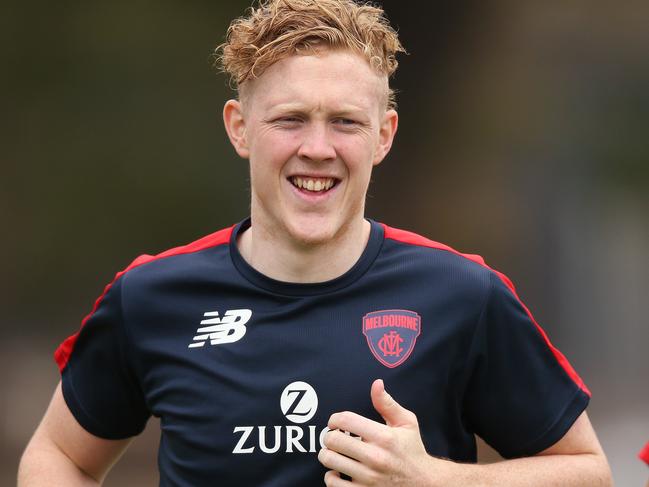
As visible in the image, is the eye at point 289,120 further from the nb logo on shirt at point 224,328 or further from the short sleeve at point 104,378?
the short sleeve at point 104,378

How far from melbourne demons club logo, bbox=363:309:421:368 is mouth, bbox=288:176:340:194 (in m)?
0.29

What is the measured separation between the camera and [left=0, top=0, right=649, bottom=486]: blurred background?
598 centimetres

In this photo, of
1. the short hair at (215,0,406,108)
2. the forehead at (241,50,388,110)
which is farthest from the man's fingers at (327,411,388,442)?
the short hair at (215,0,406,108)

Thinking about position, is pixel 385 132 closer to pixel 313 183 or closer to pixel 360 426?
pixel 313 183

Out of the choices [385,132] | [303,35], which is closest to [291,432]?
[385,132]

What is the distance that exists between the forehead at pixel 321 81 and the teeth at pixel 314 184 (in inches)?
6.4

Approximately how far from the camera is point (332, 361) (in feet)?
7.77

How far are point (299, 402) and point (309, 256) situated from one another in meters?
0.33

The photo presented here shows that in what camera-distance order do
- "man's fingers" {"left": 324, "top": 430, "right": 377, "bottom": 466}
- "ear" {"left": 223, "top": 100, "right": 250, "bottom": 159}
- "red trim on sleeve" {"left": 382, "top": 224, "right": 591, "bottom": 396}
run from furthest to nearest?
1. "ear" {"left": 223, "top": 100, "right": 250, "bottom": 159}
2. "red trim on sleeve" {"left": 382, "top": 224, "right": 591, "bottom": 396}
3. "man's fingers" {"left": 324, "top": 430, "right": 377, "bottom": 466}

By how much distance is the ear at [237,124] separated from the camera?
2.56 m

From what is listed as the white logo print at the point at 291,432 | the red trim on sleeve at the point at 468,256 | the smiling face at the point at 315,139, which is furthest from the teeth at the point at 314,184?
the white logo print at the point at 291,432

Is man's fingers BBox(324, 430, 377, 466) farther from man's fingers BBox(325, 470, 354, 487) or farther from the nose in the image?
the nose

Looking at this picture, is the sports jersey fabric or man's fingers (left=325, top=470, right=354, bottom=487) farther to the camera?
the sports jersey fabric

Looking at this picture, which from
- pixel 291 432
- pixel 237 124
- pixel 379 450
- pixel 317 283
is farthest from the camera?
pixel 237 124
